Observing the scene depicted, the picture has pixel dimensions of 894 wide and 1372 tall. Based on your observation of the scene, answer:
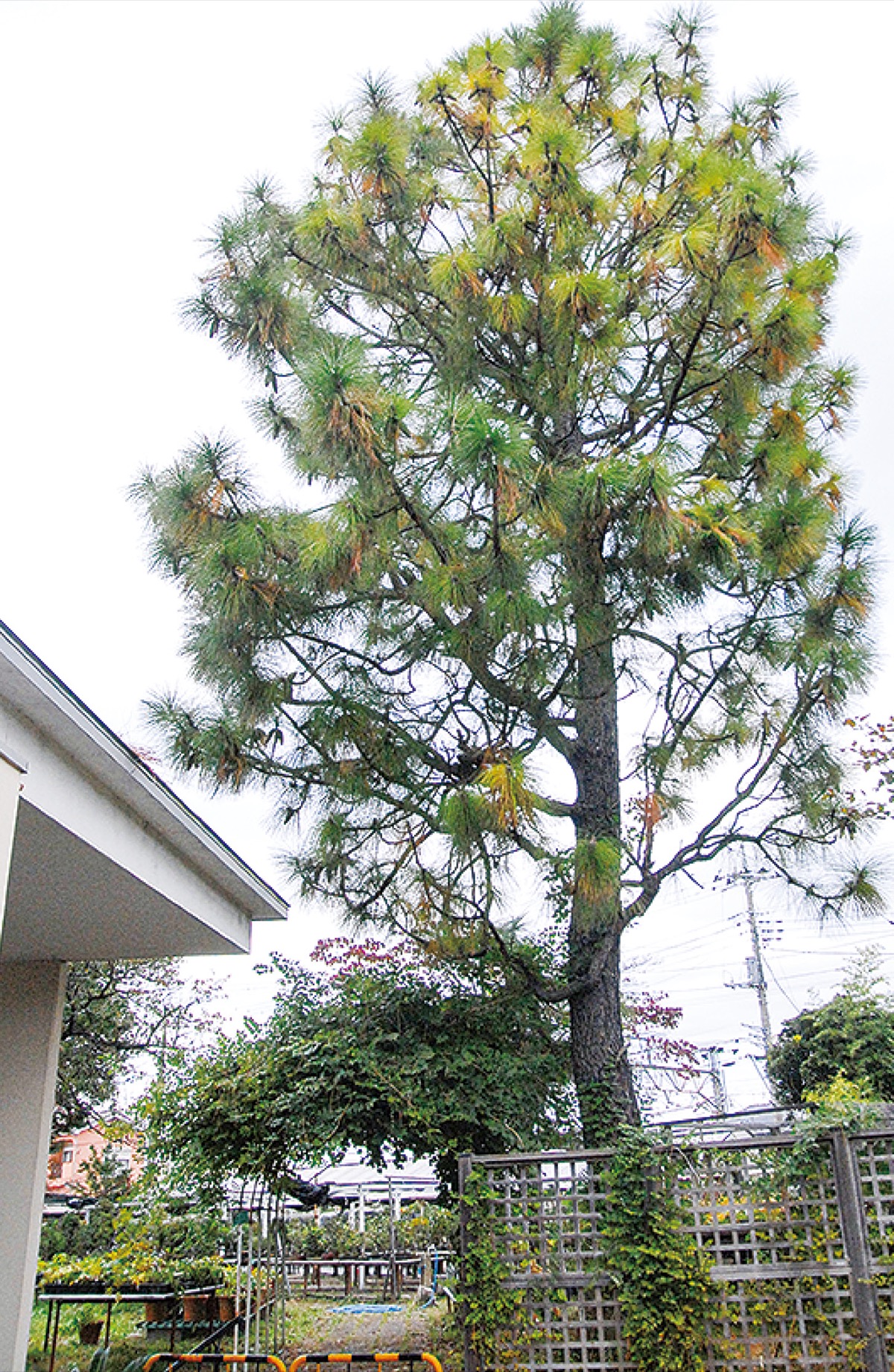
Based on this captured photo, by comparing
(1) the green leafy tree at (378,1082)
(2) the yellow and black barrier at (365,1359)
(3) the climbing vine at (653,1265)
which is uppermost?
(1) the green leafy tree at (378,1082)

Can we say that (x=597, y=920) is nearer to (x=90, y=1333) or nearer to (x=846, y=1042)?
(x=846, y=1042)

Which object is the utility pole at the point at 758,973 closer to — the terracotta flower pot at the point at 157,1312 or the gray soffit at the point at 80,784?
the terracotta flower pot at the point at 157,1312

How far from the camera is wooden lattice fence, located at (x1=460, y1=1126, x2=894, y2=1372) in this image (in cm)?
474

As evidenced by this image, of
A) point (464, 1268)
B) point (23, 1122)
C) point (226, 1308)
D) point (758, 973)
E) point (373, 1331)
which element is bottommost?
point (373, 1331)

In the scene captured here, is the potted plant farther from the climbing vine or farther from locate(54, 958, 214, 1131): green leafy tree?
the climbing vine

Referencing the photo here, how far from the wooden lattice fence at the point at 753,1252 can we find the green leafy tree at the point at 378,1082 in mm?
1002

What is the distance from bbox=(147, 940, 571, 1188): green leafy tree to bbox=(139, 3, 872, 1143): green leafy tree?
0.54 metres

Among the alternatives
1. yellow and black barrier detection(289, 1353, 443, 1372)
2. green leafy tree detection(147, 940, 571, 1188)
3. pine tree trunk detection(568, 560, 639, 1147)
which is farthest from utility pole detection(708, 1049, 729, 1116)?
yellow and black barrier detection(289, 1353, 443, 1372)

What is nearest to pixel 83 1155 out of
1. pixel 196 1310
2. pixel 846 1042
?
pixel 196 1310

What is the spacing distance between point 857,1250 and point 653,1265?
3.16 feet

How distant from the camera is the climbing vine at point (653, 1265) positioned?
15.8 feet

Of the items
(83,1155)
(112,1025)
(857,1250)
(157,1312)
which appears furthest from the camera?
(83,1155)

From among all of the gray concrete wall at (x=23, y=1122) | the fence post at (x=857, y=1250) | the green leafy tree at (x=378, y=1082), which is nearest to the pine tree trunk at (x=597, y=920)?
the green leafy tree at (x=378, y=1082)

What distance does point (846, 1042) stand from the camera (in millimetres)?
9445
